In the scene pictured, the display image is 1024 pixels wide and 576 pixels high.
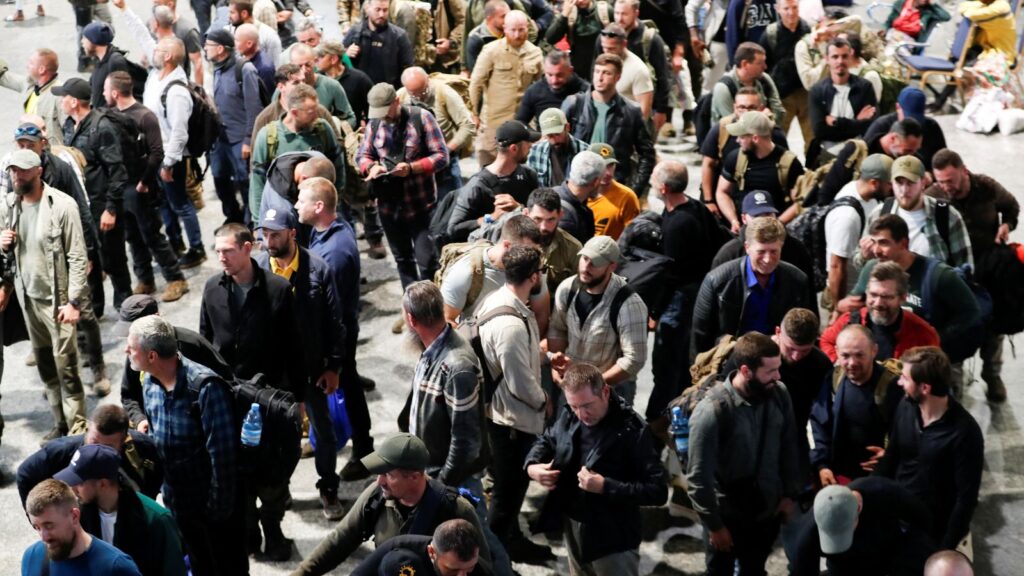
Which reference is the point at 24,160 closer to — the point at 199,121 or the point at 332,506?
the point at 199,121

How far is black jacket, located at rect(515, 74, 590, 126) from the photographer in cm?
1063

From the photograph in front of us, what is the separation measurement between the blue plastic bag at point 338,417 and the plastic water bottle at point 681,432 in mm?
2362

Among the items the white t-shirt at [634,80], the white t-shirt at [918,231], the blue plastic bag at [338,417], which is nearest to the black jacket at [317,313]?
the blue plastic bag at [338,417]

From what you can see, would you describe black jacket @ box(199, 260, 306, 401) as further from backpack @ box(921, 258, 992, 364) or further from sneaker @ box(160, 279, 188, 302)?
backpack @ box(921, 258, 992, 364)

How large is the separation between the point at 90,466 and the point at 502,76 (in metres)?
6.56

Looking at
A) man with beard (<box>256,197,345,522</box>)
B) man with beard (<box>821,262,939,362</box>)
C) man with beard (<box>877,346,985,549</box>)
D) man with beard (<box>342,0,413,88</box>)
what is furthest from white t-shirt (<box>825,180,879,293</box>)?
man with beard (<box>342,0,413,88</box>)

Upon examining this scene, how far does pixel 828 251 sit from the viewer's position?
863 cm

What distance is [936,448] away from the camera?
21.6 ft

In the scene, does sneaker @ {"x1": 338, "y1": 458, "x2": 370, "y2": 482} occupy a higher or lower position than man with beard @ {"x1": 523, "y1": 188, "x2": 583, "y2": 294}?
lower

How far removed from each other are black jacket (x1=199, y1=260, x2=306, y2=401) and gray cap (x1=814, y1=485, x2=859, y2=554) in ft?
10.3

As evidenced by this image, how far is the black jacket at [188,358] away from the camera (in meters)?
7.00

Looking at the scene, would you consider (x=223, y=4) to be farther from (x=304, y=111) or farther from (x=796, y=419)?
(x=796, y=419)

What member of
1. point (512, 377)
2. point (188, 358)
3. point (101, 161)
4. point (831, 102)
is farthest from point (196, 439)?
point (831, 102)

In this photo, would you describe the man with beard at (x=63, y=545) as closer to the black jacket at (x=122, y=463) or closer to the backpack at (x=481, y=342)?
the black jacket at (x=122, y=463)
